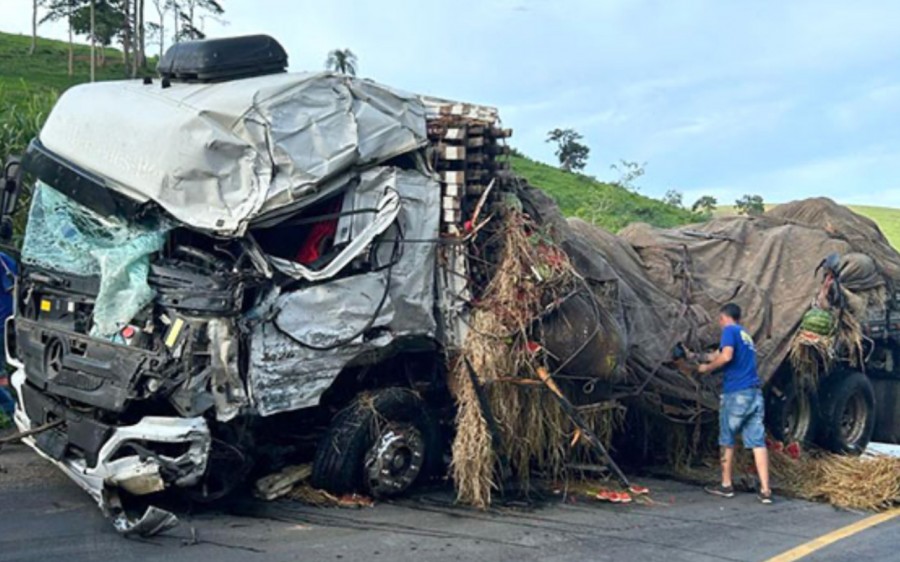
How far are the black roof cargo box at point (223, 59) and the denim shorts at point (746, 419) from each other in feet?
15.6

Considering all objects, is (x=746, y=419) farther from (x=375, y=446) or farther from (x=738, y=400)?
(x=375, y=446)

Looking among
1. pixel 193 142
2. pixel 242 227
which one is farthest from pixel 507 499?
pixel 193 142

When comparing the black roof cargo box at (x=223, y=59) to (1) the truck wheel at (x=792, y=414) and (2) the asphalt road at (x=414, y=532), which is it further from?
(1) the truck wheel at (x=792, y=414)

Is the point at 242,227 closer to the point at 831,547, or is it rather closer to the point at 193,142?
the point at 193,142

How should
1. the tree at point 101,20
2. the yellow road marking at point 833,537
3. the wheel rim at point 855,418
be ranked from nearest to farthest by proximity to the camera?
1. the yellow road marking at point 833,537
2. the wheel rim at point 855,418
3. the tree at point 101,20

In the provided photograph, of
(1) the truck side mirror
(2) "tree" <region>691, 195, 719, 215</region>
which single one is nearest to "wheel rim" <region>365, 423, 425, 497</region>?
(1) the truck side mirror

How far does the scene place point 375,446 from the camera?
249 inches

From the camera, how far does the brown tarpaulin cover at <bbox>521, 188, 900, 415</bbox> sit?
790 cm

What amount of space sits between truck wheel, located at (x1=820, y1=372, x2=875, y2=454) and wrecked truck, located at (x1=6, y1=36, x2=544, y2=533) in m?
5.02

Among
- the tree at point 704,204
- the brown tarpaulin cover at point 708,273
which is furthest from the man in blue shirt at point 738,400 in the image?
the tree at point 704,204

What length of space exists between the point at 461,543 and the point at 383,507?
83 cm

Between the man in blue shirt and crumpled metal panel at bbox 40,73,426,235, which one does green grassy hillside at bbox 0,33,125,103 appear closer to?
crumpled metal panel at bbox 40,73,426,235

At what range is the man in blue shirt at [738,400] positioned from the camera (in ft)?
26.0

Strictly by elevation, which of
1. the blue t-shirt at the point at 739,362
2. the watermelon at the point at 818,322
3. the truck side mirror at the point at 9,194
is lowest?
the blue t-shirt at the point at 739,362
